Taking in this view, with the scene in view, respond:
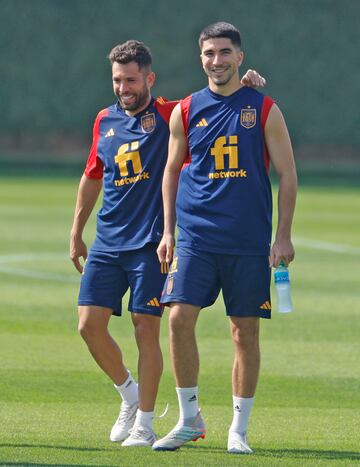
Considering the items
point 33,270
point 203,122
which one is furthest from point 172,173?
point 33,270

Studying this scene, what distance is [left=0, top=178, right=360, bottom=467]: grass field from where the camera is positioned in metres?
7.21

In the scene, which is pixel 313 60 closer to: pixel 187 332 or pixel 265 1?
pixel 265 1

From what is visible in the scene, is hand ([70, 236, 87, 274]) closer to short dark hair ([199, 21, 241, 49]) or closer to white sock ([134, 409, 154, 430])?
white sock ([134, 409, 154, 430])

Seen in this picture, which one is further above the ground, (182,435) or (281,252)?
(281,252)

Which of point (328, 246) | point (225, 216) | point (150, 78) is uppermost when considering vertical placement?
Result: point (150, 78)

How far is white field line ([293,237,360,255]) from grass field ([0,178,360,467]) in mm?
1272

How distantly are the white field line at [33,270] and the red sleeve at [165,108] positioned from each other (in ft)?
26.2

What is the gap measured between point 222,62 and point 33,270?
9.58 m

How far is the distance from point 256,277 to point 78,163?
33.1m

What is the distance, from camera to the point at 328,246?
2034cm

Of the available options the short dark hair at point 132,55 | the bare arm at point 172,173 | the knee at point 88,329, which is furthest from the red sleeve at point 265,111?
the knee at point 88,329

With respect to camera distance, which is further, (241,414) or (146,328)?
(146,328)

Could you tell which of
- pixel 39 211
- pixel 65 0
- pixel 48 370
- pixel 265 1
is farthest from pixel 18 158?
pixel 48 370

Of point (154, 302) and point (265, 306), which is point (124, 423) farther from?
point (265, 306)
